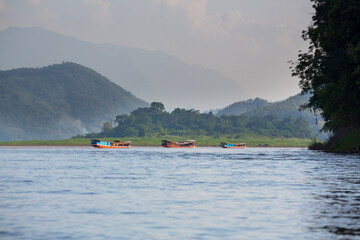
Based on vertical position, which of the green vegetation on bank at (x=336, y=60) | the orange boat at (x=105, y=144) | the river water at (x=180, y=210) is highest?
the green vegetation on bank at (x=336, y=60)

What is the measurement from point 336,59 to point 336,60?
214 mm

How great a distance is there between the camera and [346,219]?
61.1 feet

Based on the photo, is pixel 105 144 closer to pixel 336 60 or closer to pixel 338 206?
pixel 336 60

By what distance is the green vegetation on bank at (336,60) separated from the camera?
61.0 metres

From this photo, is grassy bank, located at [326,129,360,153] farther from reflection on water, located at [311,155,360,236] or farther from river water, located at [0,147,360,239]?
river water, located at [0,147,360,239]

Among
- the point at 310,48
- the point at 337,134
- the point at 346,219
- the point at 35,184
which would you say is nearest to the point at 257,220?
the point at 346,219

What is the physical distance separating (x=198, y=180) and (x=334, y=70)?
38.1 m

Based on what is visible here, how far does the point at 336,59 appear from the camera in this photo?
67375mm

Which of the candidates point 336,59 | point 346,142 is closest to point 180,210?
point 336,59

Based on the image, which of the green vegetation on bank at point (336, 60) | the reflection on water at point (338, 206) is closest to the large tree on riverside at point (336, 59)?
the green vegetation on bank at point (336, 60)

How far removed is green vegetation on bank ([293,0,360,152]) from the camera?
200 feet

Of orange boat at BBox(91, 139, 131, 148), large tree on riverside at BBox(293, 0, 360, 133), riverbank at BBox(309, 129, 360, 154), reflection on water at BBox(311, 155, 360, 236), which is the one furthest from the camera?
orange boat at BBox(91, 139, 131, 148)

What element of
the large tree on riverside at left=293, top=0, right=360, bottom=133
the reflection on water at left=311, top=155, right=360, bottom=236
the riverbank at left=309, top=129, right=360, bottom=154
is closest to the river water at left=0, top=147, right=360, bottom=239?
the reflection on water at left=311, top=155, right=360, bottom=236

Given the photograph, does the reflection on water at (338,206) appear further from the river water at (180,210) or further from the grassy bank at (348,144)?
the grassy bank at (348,144)
